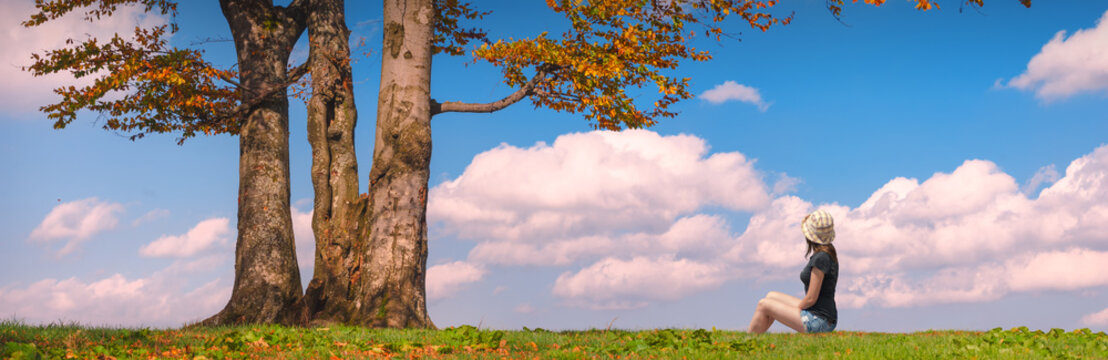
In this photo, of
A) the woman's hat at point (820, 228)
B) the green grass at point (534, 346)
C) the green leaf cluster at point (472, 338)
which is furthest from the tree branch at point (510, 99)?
the green leaf cluster at point (472, 338)

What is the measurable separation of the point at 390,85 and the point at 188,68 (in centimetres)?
434

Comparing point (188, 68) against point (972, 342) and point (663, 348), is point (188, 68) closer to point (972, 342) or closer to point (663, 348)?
point (663, 348)

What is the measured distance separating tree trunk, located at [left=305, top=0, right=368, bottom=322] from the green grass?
144 inches

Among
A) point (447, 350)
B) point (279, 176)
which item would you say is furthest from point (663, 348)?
point (279, 176)

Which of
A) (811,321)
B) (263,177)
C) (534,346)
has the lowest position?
(534,346)

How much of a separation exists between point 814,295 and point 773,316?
34.9 inches

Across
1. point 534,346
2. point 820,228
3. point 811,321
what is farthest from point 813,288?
point 534,346

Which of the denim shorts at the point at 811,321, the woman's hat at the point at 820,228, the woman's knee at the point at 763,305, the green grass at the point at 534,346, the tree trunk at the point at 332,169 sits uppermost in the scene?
the tree trunk at the point at 332,169

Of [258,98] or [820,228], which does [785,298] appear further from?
[258,98]

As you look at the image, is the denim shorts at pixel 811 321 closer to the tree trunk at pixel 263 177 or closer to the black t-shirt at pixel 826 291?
the black t-shirt at pixel 826 291

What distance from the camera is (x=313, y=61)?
1548 centimetres

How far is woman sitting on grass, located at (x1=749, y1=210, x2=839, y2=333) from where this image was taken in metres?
10.3

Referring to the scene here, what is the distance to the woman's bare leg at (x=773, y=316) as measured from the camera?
10.7 meters

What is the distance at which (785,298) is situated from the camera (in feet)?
36.0
